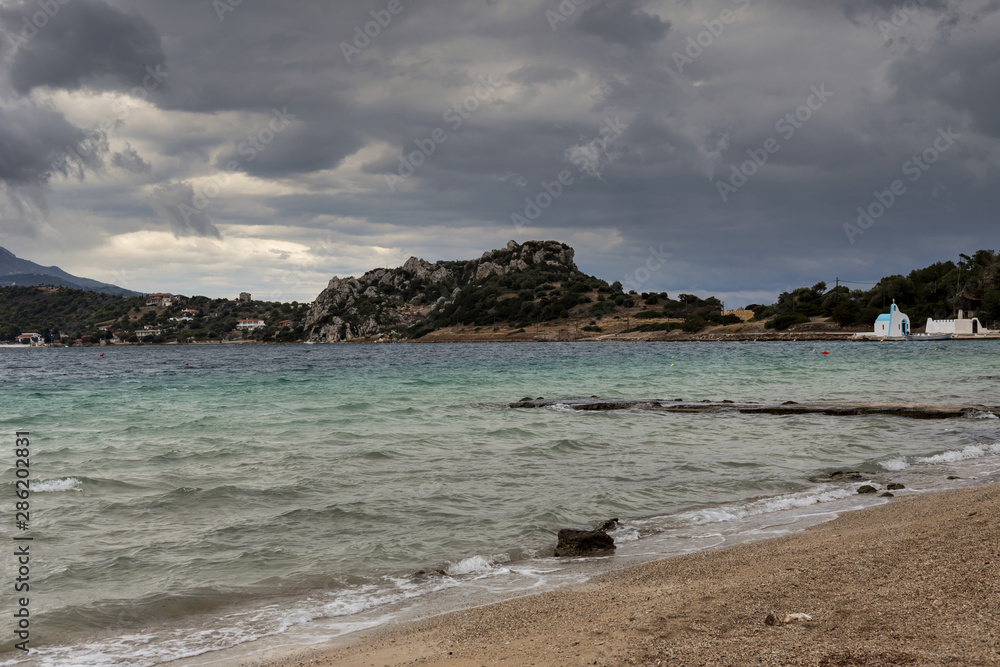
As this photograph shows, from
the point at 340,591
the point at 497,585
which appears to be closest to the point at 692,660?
the point at 497,585

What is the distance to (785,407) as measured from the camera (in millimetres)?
23422

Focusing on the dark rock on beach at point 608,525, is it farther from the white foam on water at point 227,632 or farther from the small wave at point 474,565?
the white foam on water at point 227,632

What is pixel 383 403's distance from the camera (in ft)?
95.8

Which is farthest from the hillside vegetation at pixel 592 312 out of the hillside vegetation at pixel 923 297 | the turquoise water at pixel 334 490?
the turquoise water at pixel 334 490

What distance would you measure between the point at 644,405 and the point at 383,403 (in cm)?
1155

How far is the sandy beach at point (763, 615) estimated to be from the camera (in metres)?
4.04

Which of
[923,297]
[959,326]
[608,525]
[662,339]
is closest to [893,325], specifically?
[959,326]

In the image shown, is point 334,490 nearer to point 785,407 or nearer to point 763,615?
point 763,615

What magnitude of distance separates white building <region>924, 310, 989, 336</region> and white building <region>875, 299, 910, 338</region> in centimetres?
462

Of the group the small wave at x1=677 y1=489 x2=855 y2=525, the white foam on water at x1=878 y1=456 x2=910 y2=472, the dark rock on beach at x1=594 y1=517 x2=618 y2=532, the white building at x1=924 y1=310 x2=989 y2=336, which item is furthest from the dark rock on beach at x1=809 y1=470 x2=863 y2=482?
the white building at x1=924 y1=310 x2=989 y2=336

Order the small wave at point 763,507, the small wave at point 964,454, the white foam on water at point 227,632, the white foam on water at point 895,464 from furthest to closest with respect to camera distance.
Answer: the small wave at point 964,454 < the white foam on water at point 895,464 < the small wave at point 763,507 < the white foam on water at point 227,632

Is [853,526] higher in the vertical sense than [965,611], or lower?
lower

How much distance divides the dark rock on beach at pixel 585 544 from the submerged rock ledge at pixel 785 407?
16561 millimetres

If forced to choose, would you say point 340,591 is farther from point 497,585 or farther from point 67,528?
point 67,528
